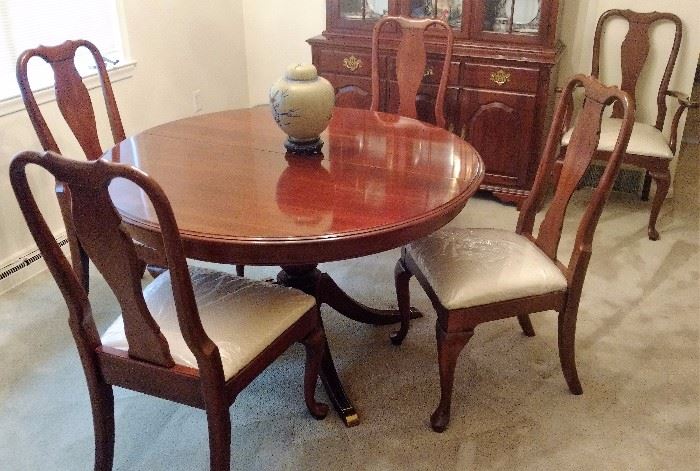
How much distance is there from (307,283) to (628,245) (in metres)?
1.71

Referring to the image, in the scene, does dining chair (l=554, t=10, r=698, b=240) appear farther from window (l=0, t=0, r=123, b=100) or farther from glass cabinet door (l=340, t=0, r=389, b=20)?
window (l=0, t=0, r=123, b=100)

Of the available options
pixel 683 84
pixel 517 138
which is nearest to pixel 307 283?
pixel 517 138

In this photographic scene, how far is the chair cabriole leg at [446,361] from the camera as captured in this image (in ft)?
5.74

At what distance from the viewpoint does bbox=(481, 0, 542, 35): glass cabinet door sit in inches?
118

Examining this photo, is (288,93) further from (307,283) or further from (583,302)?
(583,302)

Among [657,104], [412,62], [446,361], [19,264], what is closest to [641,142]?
[657,104]

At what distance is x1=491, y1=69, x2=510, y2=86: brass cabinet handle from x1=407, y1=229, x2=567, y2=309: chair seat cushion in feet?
4.29

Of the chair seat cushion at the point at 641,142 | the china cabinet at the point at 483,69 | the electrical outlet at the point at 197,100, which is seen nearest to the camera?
the chair seat cushion at the point at 641,142

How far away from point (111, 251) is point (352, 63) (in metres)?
2.30

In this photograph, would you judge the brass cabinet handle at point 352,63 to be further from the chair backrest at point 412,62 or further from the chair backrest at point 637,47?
the chair backrest at point 637,47

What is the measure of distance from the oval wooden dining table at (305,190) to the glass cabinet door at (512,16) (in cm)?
108

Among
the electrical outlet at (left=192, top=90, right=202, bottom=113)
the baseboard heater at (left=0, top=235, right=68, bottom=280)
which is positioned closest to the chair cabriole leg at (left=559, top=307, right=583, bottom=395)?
the baseboard heater at (left=0, top=235, right=68, bottom=280)

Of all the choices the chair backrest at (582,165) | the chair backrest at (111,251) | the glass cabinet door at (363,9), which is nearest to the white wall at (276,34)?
the glass cabinet door at (363,9)

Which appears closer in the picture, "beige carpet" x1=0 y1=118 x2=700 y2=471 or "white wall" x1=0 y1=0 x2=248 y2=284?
"beige carpet" x1=0 y1=118 x2=700 y2=471
